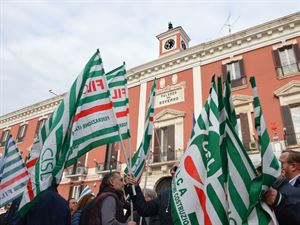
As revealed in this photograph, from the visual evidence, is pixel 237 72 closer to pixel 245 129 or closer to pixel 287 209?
pixel 245 129

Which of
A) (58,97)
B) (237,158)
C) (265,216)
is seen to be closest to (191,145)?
(237,158)

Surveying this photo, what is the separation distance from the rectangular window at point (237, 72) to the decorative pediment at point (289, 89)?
173 cm

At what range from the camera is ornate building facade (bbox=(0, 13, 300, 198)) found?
11.7m

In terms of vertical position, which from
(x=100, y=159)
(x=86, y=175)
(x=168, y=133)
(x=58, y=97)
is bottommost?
Result: (x=86, y=175)

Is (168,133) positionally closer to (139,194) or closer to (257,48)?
(257,48)

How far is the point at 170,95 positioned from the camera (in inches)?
597

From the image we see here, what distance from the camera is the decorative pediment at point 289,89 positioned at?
11.5 m

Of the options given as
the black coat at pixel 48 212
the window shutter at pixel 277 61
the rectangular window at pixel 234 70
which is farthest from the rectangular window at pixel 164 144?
the black coat at pixel 48 212

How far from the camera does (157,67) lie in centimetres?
1627

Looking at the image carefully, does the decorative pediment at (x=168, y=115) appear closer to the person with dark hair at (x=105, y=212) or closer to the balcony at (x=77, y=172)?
the balcony at (x=77, y=172)

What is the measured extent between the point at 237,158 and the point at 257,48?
12.6m

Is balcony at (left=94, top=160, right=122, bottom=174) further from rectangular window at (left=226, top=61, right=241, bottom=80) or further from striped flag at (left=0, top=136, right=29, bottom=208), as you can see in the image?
striped flag at (left=0, top=136, right=29, bottom=208)

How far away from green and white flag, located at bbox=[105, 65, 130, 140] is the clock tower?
12.2m

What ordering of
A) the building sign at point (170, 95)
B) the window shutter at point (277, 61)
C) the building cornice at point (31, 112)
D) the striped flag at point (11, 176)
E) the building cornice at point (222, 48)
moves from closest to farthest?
the striped flag at point (11, 176) < the window shutter at point (277, 61) < the building cornice at point (222, 48) < the building sign at point (170, 95) < the building cornice at point (31, 112)
